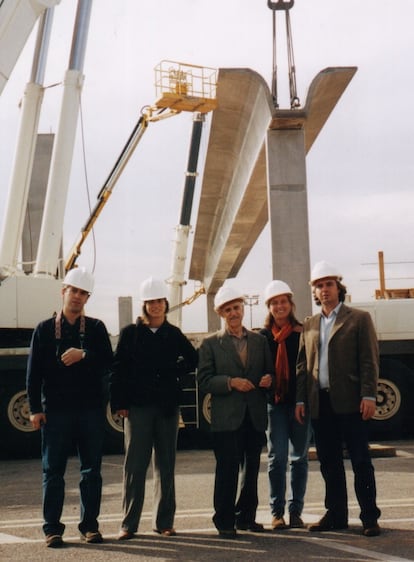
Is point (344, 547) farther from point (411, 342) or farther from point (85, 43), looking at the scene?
point (85, 43)

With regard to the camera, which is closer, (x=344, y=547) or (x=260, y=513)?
(x=344, y=547)

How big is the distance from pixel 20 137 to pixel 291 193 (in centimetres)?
512

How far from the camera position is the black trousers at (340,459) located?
6.25 meters

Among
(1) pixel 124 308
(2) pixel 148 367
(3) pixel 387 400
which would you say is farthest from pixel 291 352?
(1) pixel 124 308

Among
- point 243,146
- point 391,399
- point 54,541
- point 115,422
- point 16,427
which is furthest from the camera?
point 243,146

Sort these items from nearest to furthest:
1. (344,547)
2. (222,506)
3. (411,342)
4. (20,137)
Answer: (344,547), (222,506), (411,342), (20,137)

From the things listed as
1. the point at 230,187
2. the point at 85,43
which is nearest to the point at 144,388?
the point at 85,43

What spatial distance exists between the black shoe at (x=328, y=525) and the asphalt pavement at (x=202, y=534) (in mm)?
69

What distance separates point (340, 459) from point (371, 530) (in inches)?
25.8

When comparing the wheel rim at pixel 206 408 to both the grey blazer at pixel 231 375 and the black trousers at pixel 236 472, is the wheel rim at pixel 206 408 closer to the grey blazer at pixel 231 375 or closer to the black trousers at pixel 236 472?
the black trousers at pixel 236 472

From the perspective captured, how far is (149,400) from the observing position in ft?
21.0

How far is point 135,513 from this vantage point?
20.7 ft

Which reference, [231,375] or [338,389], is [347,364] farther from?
[231,375]

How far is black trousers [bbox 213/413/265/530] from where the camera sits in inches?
247
